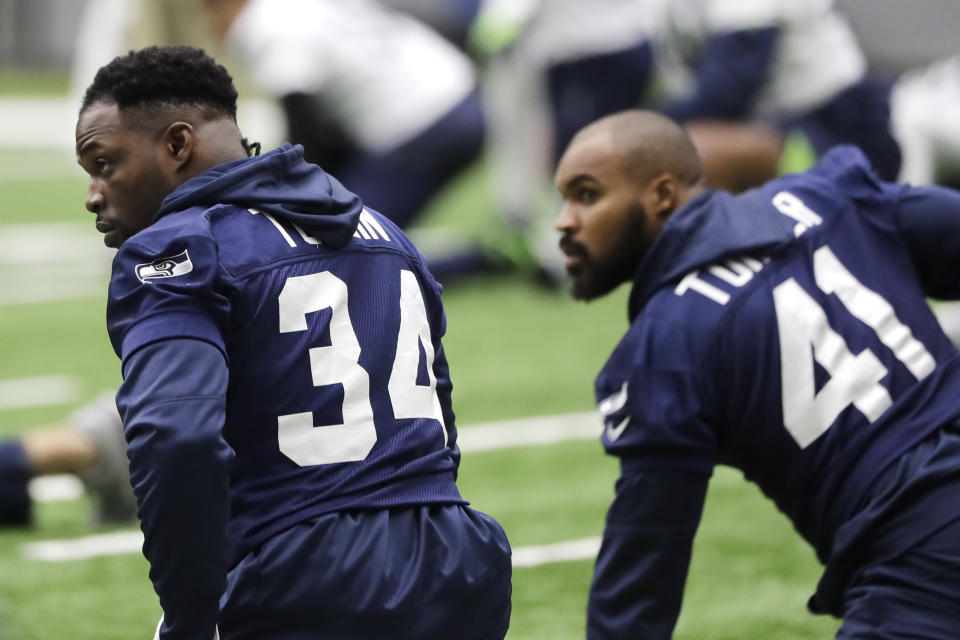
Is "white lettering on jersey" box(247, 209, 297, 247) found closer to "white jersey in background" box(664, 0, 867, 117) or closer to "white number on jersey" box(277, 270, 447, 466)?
"white number on jersey" box(277, 270, 447, 466)

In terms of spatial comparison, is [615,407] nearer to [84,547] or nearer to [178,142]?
[178,142]

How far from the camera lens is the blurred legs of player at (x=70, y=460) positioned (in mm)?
4449

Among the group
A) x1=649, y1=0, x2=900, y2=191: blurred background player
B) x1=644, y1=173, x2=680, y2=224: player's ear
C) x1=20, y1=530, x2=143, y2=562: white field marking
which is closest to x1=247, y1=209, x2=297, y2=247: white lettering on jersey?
x1=644, y1=173, x2=680, y2=224: player's ear

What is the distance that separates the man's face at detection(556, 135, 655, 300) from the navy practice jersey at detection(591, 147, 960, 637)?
0.11 meters

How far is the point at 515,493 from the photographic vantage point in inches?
196

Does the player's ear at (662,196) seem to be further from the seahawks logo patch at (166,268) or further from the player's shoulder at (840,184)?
the seahawks logo patch at (166,268)

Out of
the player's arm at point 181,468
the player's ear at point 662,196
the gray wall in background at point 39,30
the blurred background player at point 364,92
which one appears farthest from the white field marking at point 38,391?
the gray wall in background at point 39,30

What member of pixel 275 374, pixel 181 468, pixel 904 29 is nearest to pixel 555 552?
pixel 275 374

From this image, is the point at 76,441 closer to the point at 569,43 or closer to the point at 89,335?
the point at 89,335

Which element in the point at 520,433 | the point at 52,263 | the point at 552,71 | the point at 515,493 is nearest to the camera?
the point at 515,493

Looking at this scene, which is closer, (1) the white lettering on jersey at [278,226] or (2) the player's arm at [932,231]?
(1) the white lettering on jersey at [278,226]

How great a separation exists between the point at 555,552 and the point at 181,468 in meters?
2.34

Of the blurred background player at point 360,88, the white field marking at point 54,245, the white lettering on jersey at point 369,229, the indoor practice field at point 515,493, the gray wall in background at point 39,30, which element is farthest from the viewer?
the gray wall in background at point 39,30

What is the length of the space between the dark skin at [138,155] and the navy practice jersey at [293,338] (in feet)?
0.22
